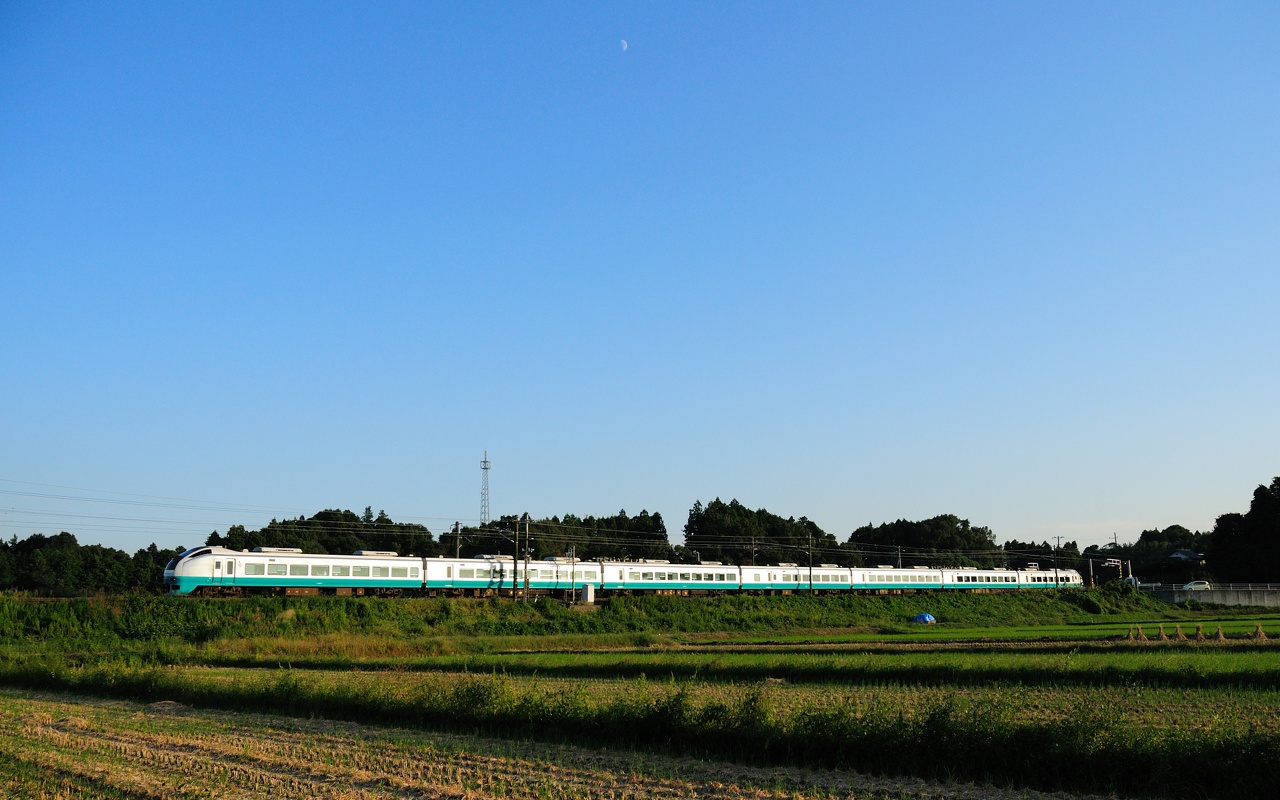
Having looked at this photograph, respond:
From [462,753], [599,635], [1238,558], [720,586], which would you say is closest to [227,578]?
[599,635]

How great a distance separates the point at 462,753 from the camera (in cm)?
1670

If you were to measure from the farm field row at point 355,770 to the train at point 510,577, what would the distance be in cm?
3335

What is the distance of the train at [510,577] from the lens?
51.8 metres

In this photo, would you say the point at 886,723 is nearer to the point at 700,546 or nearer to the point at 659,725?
the point at 659,725

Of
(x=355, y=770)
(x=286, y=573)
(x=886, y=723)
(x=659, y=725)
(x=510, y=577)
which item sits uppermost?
(x=286, y=573)

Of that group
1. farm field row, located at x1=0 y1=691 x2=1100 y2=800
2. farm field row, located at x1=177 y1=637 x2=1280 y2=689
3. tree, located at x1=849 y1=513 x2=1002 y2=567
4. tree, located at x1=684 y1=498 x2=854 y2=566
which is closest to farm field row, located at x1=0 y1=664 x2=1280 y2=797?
farm field row, located at x1=0 y1=691 x2=1100 y2=800

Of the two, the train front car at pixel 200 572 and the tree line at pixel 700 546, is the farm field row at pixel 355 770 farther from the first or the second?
the tree line at pixel 700 546

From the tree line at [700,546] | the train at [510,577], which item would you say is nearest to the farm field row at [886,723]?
the train at [510,577]

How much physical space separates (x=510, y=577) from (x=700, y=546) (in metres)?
58.7

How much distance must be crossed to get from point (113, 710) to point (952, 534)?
140 m

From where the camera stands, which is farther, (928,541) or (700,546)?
(928,541)

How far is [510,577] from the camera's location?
213 feet

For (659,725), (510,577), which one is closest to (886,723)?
(659,725)

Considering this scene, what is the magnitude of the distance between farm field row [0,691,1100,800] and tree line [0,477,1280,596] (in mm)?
46640
